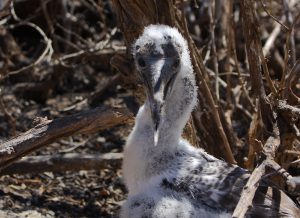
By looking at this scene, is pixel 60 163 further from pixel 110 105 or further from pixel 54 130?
pixel 54 130

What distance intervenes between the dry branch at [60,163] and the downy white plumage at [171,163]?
46.4 inches

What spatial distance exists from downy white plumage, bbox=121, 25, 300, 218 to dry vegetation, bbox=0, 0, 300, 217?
21 centimetres

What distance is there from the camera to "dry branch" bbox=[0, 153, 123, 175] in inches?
186

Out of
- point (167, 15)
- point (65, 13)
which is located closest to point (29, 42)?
point (65, 13)

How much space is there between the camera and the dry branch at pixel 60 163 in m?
4.73

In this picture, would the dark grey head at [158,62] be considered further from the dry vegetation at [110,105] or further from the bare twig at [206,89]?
the bare twig at [206,89]

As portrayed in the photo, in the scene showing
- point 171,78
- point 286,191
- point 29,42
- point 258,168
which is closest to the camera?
point 258,168

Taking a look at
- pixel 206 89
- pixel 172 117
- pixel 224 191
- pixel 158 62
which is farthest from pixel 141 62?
pixel 206 89

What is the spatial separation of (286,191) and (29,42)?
150 inches

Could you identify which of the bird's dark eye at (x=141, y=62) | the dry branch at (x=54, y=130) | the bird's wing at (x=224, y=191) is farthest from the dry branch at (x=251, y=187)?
the dry branch at (x=54, y=130)

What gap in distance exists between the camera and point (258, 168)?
3090 millimetres

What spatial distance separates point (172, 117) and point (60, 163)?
1.44 metres

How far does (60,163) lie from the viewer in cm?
475

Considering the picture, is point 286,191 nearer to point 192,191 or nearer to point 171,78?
point 192,191
